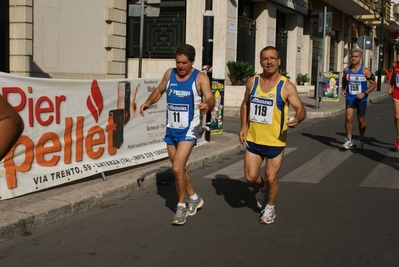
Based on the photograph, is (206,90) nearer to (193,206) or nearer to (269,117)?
(269,117)

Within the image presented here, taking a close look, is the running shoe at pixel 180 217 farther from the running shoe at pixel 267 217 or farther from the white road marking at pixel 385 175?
the white road marking at pixel 385 175

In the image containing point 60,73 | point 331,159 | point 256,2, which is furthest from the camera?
point 256,2

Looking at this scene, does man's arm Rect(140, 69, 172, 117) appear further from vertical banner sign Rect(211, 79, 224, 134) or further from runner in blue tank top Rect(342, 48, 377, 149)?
vertical banner sign Rect(211, 79, 224, 134)

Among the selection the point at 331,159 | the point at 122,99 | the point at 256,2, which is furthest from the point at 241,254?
the point at 256,2

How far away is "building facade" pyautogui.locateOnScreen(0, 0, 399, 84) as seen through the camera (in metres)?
14.1

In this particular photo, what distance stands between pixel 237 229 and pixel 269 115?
1.18 meters

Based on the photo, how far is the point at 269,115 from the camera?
19.5ft

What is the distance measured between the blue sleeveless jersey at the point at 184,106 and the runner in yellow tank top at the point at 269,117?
56 cm

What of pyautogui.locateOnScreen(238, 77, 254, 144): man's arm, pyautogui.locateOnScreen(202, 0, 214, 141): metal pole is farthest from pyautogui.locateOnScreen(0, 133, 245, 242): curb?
pyautogui.locateOnScreen(202, 0, 214, 141): metal pole

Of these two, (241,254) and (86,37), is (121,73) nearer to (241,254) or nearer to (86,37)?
(86,37)

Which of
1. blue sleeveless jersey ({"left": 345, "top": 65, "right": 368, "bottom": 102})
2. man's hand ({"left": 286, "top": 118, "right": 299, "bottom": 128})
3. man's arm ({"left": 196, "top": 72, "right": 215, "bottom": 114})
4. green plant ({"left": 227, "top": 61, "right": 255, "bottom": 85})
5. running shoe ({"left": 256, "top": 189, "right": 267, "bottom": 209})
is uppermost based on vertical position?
green plant ({"left": 227, "top": 61, "right": 255, "bottom": 85})

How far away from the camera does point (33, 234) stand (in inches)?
226

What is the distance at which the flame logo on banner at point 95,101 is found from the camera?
26.2 ft

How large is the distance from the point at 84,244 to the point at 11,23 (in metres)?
9.96
